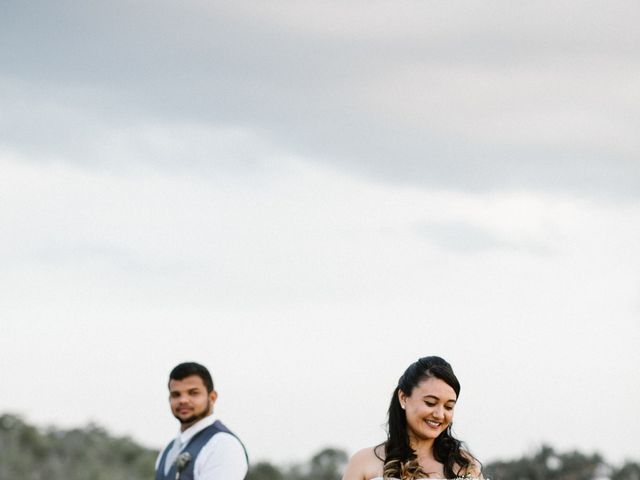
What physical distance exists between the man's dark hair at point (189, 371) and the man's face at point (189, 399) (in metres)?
0.02

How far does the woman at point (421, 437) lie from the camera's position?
655 cm

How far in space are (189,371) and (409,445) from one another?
2.83 metres

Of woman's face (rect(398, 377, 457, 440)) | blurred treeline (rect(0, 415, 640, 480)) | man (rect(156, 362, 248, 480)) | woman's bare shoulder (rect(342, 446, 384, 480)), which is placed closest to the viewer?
woman's face (rect(398, 377, 457, 440))

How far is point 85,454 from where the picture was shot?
87.7 feet

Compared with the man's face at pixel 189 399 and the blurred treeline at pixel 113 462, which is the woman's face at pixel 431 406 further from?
Answer: the blurred treeline at pixel 113 462

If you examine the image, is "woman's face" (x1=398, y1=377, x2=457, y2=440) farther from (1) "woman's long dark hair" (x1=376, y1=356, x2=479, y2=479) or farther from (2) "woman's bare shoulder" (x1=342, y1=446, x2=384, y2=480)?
(2) "woman's bare shoulder" (x1=342, y1=446, x2=384, y2=480)

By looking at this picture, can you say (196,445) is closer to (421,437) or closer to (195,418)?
(195,418)

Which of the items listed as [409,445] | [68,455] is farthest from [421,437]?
[68,455]

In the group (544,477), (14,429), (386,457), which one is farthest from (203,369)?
(14,429)

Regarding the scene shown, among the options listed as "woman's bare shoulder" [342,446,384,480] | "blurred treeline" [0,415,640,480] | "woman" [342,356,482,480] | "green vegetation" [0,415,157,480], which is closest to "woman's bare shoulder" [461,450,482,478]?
"woman" [342,356,482,480]

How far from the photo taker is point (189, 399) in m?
9.25

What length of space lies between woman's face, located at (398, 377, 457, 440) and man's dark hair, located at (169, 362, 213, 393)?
2.88m

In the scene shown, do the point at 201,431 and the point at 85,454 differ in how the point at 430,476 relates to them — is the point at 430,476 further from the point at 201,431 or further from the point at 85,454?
the point at 85,454

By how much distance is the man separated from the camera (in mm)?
9109
